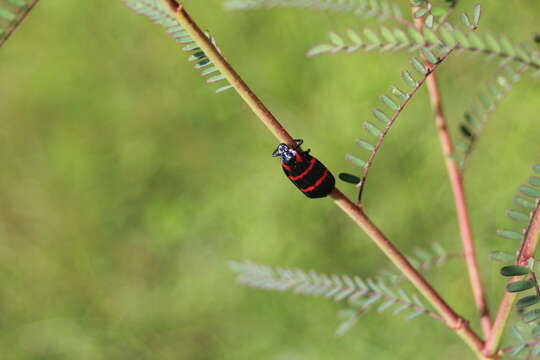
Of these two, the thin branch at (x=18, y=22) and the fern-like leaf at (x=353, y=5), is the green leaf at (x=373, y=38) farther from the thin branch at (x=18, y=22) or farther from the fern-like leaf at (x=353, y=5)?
the thin branch at (x=18, y=22)

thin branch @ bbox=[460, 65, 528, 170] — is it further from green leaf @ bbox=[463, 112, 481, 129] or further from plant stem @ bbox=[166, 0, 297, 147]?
plant stem @ bbox=[166, 0, 297, 147]

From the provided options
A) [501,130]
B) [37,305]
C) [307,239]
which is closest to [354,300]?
[307,239]

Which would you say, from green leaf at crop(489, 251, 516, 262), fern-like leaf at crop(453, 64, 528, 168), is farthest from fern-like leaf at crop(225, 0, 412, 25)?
green leaf at crop(489, 251, 516, 262)

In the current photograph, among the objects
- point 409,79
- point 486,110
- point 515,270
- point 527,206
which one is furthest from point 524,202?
point 486,110

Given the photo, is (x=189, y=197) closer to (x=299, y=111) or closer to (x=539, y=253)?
(x=299, y=111)

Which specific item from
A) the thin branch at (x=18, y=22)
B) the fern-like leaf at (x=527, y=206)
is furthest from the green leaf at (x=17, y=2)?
the fern-like leaf at (x=527, y=206)

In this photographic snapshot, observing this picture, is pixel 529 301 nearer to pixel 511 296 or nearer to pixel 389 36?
pixel 511 296
